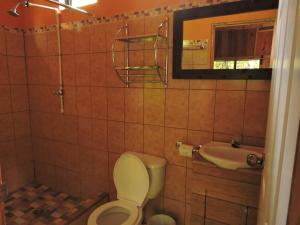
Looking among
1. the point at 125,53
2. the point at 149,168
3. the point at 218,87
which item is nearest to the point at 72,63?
the point at 125,53

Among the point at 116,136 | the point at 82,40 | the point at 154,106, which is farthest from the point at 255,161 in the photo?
the point at 82,40

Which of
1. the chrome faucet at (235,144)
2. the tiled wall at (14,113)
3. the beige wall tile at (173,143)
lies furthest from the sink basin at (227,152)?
the tiled wall at (14,113)

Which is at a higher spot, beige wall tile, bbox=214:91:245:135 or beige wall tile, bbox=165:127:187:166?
beige wall tile, bbox=214:91:245:135

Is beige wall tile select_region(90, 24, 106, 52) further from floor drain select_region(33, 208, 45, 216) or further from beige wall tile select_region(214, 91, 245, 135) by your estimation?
floor drain select_region(33, 208, 45, 216)

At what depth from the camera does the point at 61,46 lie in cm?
226

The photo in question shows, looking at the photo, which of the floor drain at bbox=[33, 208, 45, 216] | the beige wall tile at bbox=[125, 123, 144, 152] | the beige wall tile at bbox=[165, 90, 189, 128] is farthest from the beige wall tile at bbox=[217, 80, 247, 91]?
the floor drain at bbox=[33, 208, 45, 216]

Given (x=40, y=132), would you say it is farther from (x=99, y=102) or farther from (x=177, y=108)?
(x=177, y=108)

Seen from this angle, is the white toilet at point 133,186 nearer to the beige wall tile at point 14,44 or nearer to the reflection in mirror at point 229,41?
the reflection in mirror at point 229,41

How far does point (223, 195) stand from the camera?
1.32 meters

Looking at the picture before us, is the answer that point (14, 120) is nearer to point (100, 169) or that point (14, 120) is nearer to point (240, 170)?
point (100, 169)

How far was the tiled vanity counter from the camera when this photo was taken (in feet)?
4.09

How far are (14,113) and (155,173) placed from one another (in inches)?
74.9

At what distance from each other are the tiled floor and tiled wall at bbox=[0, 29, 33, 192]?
8.4 inches

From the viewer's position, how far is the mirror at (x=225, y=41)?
139cm
